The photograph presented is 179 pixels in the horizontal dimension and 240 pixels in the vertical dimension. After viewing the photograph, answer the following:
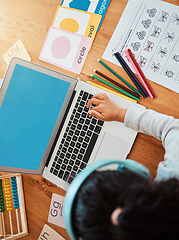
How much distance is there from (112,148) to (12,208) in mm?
486

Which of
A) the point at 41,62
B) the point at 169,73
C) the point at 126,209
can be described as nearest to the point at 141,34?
the point at 169,73

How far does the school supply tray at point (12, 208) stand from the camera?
0.78 metres

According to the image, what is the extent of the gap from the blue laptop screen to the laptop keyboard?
0.18 ft

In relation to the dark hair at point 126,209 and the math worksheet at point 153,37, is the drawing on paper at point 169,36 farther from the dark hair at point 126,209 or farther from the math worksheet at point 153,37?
the dark hair at point 126,209

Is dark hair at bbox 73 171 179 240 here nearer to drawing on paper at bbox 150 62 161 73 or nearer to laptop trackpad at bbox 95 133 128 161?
laptop trackpad at bbox 95 133 128 161

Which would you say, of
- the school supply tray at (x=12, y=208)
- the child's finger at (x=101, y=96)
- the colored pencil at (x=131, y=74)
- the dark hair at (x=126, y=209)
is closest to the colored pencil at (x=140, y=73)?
the colored pencil at (x=131, y=74)

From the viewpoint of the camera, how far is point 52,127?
0.69 meters

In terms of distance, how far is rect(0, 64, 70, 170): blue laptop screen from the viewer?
2.11 ft

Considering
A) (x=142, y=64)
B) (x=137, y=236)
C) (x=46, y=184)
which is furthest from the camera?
(x=46, y=184)

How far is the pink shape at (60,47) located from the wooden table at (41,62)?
0.05 metres

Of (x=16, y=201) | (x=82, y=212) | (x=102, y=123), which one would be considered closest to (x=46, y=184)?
(x=16, y=201)

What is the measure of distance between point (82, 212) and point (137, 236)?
94 mm

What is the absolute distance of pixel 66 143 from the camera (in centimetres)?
69

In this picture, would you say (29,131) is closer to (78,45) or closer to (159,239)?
(78,45)
